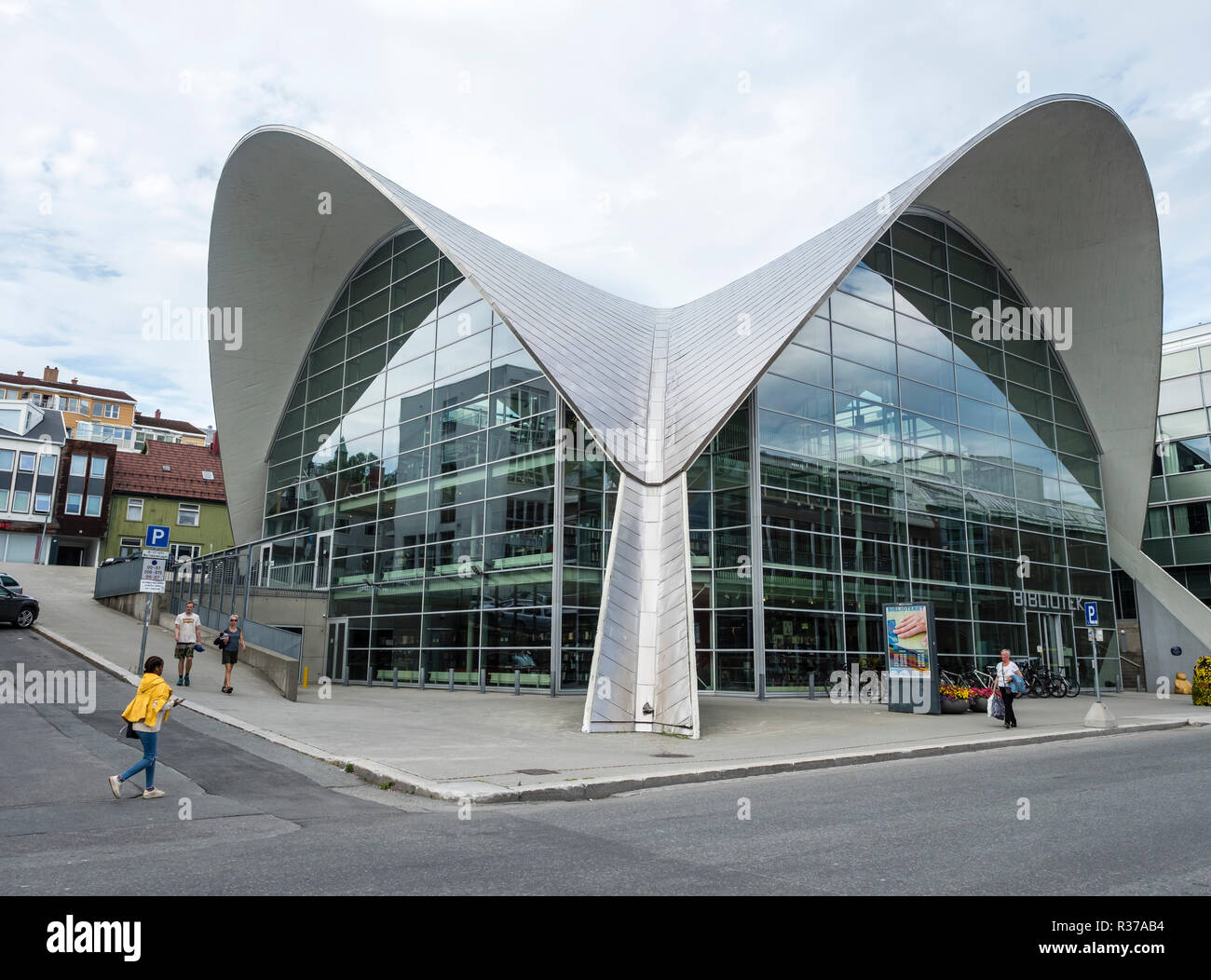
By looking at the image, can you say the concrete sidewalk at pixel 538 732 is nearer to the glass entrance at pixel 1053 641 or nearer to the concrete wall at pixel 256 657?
the concrete wall at pixel 256 657

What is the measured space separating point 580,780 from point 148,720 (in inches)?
167

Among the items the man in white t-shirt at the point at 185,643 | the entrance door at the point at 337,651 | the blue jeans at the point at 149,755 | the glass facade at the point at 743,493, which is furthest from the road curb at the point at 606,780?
the entrance door at the point at 337,651

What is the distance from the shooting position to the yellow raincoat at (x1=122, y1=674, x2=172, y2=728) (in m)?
8.30

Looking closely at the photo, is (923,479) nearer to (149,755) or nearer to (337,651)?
(337,651)

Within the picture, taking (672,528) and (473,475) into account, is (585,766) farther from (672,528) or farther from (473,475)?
(473,475)

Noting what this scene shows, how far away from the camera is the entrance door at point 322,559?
30.1 meters

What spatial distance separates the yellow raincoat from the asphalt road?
0.75 metres

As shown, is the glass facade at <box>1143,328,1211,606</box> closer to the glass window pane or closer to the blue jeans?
the glass window pane

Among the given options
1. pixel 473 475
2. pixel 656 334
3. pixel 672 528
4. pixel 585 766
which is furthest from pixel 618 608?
pixel 656 334

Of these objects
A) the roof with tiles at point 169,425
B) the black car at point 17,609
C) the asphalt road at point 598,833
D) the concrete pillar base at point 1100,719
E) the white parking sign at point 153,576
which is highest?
the roof with tiles at point 169,425

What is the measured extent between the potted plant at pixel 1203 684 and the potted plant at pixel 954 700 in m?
7.88

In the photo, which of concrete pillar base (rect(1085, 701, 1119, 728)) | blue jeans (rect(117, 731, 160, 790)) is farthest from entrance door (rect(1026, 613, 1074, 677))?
blue jeans (rect(117, 731, 160, 790))

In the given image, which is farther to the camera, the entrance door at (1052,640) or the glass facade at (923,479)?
the entrance door at (1052,640)

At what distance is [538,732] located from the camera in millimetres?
14492
